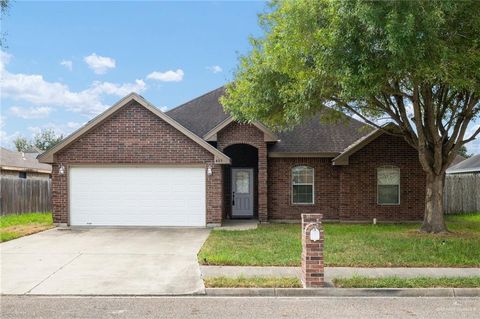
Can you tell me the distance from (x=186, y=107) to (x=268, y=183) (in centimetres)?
634

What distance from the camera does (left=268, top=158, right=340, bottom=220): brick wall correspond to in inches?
749

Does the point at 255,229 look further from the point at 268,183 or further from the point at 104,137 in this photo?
the point at 104,137

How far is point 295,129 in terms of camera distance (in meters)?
20.2

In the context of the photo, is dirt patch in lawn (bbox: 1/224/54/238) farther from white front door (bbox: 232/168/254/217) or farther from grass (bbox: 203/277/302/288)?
grass (bbox: 203/277/302/288)

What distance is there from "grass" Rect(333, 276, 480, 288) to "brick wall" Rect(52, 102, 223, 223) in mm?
8988

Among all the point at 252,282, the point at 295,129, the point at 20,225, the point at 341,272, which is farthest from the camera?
the point at 295,129

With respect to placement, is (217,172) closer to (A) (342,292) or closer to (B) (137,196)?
(B) (137,196)

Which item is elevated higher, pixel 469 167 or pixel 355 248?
pixel 469 167

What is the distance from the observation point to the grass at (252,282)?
319 inches

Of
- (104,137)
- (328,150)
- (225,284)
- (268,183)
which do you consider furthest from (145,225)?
(225,284)

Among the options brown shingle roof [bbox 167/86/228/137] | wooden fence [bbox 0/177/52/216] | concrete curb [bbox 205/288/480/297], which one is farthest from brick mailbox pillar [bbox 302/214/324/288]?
wooden fence [bbox 0/177/52/216]

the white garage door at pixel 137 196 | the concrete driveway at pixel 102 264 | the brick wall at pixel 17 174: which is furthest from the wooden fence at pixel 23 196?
the concrete driveway at pixel 102 264

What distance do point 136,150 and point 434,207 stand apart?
10493 mm

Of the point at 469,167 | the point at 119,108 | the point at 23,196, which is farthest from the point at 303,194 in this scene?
the point at 469,167
